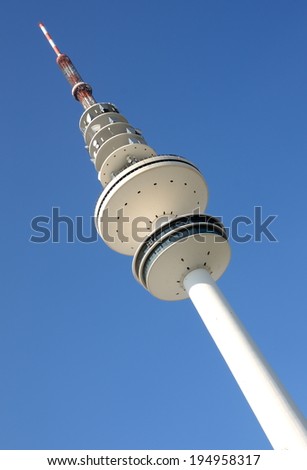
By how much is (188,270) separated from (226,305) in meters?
4.37

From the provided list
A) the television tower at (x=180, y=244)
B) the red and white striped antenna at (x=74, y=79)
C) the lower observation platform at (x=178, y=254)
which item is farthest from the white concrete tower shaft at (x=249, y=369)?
the red and white striped antenna at (x=74, y=79)

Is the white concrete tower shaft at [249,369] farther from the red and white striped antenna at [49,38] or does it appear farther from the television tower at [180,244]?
the red and white striped antenna at [49,38]

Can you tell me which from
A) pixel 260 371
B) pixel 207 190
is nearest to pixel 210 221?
pixel 207 190

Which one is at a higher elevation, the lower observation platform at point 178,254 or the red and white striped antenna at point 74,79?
the red and white striped antenna at point 74,79

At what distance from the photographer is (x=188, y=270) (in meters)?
32.8

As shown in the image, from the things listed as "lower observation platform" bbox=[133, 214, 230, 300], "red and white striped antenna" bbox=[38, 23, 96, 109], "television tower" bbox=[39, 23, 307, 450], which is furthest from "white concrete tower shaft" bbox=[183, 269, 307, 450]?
"red and white striped antenna" bbox=[38, 23, 96, 109]

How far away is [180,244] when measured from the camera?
105 ft

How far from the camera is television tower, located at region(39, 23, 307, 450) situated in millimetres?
24688

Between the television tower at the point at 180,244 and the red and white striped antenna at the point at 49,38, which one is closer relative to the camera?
the television tower at the point at 180,244

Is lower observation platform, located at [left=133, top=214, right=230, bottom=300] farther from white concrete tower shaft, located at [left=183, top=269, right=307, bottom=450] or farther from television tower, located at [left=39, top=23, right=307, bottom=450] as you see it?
white concrete tower shaft, located at [left=183, top=269, right=307, bottom=450]

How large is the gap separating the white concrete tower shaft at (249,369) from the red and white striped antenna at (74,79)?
29.0 meters

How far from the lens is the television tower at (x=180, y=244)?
24.7 m

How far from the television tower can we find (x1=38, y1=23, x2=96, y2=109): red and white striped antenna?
35.1ft
